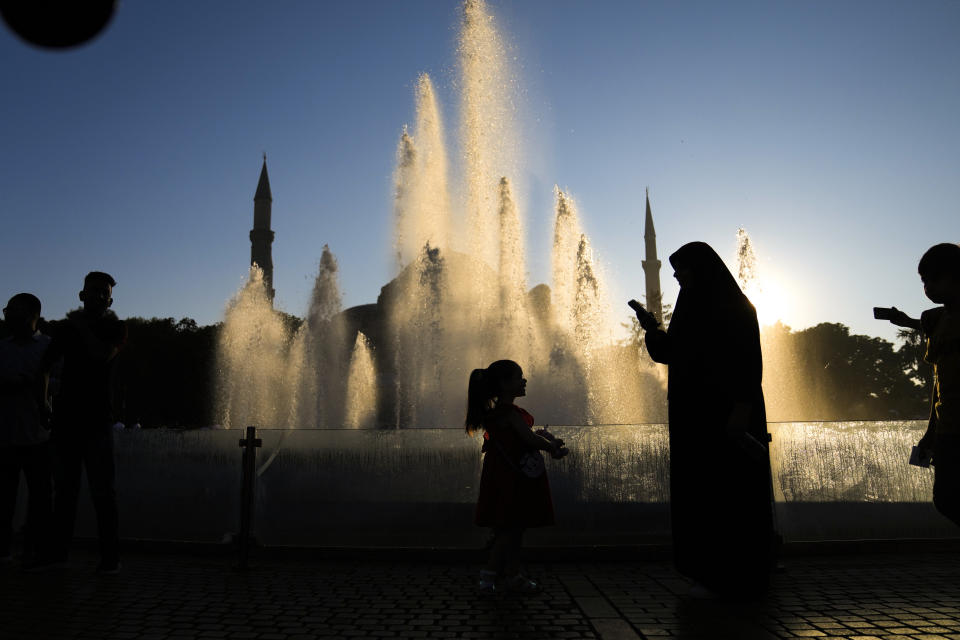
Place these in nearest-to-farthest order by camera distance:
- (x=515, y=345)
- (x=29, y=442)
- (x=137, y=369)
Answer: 1. (x=29, y=442)
2. (x=515, y=345)
3. (x=137, y=369)

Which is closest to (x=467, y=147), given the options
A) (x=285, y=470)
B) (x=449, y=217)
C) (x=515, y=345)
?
(x=449, y=217)

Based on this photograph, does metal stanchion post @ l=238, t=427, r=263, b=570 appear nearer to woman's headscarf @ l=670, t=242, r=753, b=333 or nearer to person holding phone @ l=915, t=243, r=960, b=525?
woman's headscarf @ l=670, t=242, r=753, b=333

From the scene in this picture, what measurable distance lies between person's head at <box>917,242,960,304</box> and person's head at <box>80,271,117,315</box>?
16.9 ft

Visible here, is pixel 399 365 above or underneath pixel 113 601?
above

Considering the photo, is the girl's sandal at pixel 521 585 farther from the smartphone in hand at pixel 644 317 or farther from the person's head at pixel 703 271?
the person's head at pixel 703 271

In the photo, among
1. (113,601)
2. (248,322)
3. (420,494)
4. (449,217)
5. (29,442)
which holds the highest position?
(449,217)

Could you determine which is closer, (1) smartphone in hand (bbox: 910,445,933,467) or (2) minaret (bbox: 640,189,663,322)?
(1) smartphone in hand (bbox: 910,445,933,467)

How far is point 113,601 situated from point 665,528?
3.79m

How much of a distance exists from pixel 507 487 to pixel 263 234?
191ft

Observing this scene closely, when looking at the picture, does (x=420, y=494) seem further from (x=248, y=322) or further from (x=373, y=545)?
(x=248, y=322)

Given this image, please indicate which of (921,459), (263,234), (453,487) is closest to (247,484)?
(453,487)

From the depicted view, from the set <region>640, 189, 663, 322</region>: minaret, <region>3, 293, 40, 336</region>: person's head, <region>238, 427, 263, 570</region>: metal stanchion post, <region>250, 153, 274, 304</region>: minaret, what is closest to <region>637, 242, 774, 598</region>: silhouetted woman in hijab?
<region>238, 427, 263, 570</region>: metal stanchion post

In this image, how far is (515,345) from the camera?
88.4ft

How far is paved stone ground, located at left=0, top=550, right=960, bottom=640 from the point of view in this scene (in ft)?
11.6
